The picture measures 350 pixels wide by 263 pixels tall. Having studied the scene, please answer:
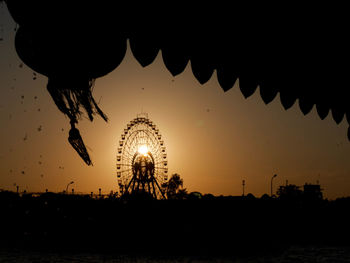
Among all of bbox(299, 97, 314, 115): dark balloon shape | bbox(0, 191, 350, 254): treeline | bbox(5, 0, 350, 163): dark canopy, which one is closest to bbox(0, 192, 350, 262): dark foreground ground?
bbox(0, 191, 350, 254): treeline

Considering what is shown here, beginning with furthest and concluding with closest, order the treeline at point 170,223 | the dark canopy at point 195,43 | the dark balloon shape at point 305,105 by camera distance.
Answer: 1. the treeline at point 170,223
2. the dark balloon shape at point 305,105
3. the dark canopy at point 195,43

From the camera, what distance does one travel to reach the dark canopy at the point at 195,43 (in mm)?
944

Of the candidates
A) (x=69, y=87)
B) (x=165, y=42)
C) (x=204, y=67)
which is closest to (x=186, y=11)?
(x=165, y=42)

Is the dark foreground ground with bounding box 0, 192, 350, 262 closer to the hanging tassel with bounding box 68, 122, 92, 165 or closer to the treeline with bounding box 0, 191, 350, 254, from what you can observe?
the treeline with bounding box 0, 191, 350, 254

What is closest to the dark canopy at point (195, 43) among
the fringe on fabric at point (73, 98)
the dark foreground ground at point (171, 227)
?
the fringe on fabric at point (73, 98)

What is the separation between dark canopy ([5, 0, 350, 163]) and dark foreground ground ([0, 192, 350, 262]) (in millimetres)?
23042

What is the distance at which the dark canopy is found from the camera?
94 centimetres

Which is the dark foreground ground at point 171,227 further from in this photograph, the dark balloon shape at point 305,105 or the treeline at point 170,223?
the dark balloon shape at point 305,105

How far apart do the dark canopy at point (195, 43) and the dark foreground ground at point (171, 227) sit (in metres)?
23.0

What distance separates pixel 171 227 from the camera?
1147 inches

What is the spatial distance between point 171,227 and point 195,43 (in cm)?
2877

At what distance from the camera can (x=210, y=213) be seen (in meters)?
28.3

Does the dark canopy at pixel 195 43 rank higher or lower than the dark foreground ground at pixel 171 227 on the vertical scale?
higher

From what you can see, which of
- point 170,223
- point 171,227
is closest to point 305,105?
point 170,223
